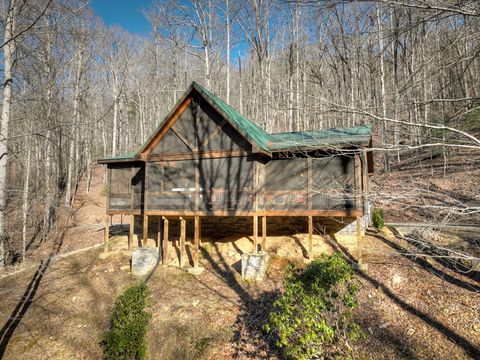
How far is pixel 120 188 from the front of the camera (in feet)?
52.5

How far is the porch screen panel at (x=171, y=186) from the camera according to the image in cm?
1330

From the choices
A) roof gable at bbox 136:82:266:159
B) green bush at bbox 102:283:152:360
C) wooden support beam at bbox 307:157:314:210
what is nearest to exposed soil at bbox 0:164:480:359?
green bush at bbox 102:283:152:360

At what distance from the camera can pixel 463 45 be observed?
158 inches

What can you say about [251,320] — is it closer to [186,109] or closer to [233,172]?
[233,172]

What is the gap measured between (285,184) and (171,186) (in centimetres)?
553

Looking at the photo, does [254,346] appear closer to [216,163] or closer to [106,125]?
[216,163]

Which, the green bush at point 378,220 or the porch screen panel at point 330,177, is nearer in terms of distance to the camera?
the porch screen panel at point 330,177

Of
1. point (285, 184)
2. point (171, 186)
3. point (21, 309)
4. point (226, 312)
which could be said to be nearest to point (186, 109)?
point (171, 186)

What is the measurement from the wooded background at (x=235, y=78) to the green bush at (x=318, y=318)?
3573 mm

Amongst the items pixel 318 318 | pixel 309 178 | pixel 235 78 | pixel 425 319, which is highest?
pixel 235 78

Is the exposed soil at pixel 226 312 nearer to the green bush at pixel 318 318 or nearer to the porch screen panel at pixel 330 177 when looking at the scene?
the green bush at pixel 318 318

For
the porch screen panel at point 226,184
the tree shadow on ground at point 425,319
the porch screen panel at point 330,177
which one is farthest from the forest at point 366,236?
the porch screen panel at point 226,184

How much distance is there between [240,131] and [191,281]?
674 cm

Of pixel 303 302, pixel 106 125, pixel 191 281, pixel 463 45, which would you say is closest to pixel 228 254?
pixel 191 281
